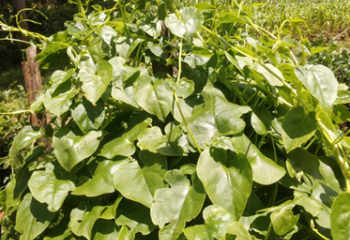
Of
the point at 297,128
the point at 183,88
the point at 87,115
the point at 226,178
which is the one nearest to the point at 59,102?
the point at 87,115

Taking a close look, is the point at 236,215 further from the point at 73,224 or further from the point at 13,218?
the point at 13,218

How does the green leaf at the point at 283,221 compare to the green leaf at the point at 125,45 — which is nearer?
the green leaf at the point at 283,221

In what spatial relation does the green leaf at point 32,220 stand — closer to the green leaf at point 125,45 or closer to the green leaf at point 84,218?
the green leaf at point 84,218

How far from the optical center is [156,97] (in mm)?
684

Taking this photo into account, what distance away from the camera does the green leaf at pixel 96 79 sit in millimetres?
678

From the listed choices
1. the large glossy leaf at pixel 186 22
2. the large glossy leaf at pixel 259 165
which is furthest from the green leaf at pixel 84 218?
the large glossy leaf at pixel 186 22

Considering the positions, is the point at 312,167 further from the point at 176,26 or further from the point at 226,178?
the point at 176,26

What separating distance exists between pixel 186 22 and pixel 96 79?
10.0 inches

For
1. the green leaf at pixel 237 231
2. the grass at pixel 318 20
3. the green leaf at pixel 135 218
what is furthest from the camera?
the grass at pixel 318 20

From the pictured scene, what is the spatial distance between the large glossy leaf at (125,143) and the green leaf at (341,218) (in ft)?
1.37

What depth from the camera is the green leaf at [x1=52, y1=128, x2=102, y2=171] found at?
68 centimetres

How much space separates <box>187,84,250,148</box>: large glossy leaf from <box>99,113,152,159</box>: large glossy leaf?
117 mm

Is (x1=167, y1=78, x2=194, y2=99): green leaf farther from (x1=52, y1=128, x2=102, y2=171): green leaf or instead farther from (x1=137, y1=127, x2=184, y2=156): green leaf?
(x1=52, y1=128, x2=102, y2=171): green leaf

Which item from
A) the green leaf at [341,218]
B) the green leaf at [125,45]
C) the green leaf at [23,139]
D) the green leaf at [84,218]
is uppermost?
the green leaf at [125,45]
